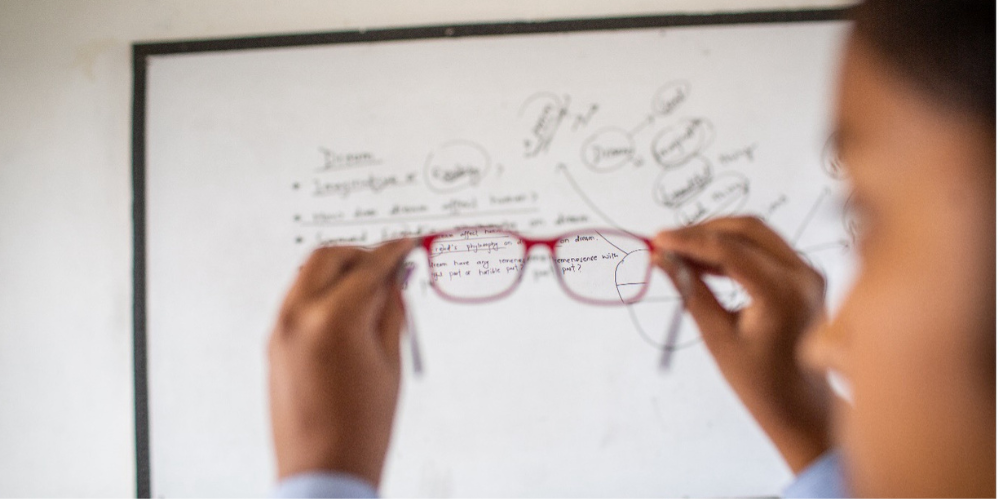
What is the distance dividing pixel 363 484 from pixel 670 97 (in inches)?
23.5

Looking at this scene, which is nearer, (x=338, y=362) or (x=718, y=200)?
(x=338, y=362)

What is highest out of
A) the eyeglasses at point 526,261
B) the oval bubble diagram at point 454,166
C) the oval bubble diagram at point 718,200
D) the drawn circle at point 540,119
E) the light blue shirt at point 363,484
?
the drawn circle at point 540,119

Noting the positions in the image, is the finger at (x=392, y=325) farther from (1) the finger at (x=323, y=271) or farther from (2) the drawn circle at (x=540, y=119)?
(2) the drawn circle at (x=540, y=119)

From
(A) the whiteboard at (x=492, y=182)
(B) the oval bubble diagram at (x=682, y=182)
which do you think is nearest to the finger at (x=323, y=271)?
(A) the whiteboard at (x=492, y=182)

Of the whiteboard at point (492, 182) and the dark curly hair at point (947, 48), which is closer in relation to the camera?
the dark curly hair at point (947, 48)

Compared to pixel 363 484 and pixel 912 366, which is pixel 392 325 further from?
pixel 912 366

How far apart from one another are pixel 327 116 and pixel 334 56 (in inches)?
3.2

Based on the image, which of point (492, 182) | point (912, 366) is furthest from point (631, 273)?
point (912, 366)

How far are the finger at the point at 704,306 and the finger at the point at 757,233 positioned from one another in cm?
6

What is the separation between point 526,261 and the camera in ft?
2.18

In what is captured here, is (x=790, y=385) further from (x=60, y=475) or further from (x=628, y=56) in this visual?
(x=60, y=475)

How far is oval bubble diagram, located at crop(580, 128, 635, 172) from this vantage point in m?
0.69

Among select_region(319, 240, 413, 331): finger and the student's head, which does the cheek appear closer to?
the student's head

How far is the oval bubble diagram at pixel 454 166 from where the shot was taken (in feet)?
2.26
